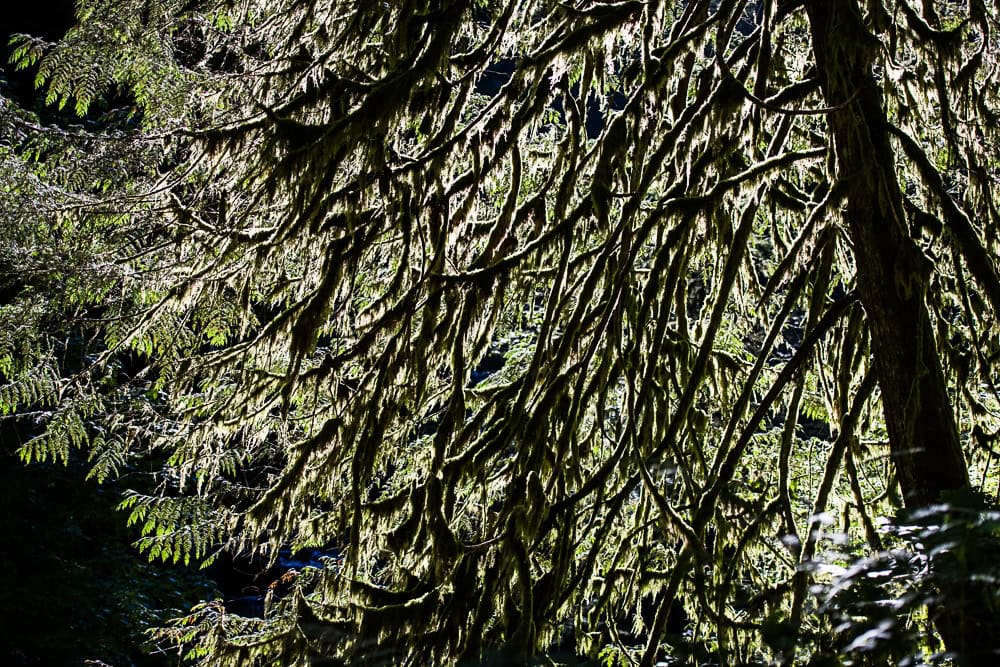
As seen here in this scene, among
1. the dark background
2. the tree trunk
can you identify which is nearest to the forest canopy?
the tree trunk

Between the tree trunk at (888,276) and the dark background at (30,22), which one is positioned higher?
the dark background at (30,22)

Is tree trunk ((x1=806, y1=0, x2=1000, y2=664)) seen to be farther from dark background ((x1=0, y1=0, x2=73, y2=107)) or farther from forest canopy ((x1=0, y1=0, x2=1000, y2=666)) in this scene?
dark background ((x1=0, y1=0, x2=73, y2=107))

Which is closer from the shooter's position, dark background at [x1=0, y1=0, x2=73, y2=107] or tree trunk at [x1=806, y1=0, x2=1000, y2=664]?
tree trunk at [x1=806, y1=0, x2=1000, y2=664]

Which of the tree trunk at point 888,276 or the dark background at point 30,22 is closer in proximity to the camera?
the tree trunk at point 888,276

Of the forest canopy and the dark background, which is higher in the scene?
the dark background

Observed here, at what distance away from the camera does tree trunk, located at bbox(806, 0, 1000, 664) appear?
2.41m

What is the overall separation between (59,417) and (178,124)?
1.53 meters

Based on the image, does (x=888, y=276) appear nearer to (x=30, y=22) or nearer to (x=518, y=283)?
(x=518, y=283)

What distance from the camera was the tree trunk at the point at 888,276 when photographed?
2406 mm

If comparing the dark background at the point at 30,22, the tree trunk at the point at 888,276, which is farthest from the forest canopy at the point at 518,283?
the dark background at the point at 30,22

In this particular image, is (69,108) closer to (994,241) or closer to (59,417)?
(59,417)

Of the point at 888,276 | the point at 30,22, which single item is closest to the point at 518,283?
the point at 888,276

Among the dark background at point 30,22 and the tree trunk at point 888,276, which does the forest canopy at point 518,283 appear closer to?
the tree trunk at point 888,276

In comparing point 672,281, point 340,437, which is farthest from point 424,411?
point 672,281
